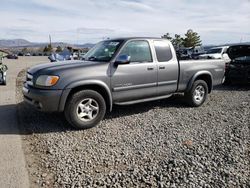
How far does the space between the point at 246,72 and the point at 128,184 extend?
8626 millimetres

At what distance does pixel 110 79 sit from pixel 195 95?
2.88m

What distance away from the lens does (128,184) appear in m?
3.42

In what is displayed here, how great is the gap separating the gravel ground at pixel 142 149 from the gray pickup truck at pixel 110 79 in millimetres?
476

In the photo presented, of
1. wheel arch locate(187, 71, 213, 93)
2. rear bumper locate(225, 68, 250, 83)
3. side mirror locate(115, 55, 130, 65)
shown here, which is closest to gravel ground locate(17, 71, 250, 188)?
wheel arch locate(187, 71, 213, 93)

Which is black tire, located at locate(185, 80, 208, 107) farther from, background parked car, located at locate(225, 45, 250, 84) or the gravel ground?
background parked car, located at locate(225, 45, 250, 84)

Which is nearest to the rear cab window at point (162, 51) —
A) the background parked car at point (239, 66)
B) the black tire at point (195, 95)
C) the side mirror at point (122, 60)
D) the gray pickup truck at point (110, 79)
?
the gray pickup truck at point (110, 79)

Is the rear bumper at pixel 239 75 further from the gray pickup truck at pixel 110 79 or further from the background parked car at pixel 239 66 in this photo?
the gray pickup truck at pixel 110 79

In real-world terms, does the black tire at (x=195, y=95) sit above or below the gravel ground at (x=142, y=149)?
above

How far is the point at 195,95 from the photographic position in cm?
743

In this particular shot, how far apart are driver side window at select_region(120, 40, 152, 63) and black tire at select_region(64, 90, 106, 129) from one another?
1152 millimetres

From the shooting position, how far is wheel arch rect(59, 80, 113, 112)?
5113 mm

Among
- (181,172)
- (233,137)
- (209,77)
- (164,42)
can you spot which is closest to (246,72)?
(209,77)

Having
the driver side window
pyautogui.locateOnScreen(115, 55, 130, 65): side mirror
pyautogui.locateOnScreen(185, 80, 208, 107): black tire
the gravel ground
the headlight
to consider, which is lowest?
the gravel ground

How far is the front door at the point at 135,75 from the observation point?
5.74 metres
